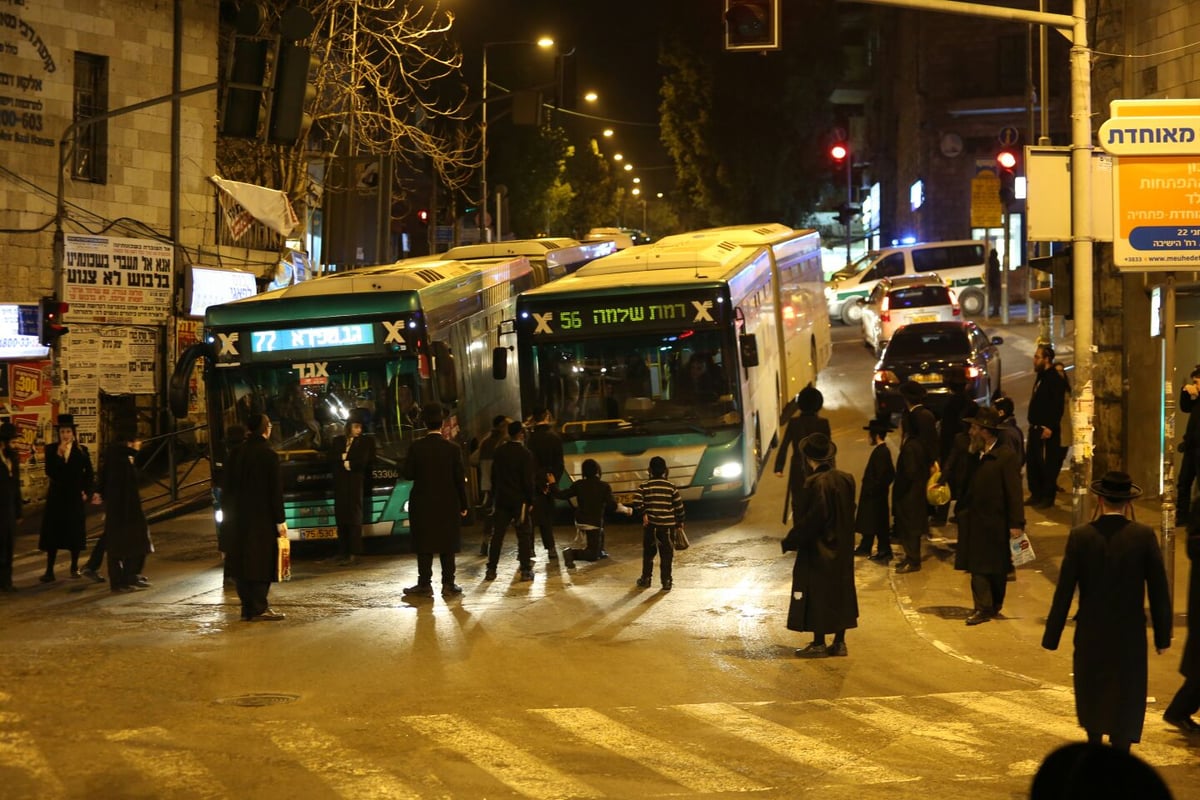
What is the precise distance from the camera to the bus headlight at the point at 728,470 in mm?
17531

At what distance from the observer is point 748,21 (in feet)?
41.9

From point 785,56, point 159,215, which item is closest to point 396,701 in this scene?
point 159,215

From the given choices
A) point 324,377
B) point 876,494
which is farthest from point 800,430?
point 324,377

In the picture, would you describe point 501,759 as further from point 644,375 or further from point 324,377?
point 644,375

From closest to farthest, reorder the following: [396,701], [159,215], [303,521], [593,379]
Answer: [396,701], [303,521], [593,379], [159,215]

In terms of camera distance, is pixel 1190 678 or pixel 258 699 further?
pixel 258 699

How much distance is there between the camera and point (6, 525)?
1485 centimetres

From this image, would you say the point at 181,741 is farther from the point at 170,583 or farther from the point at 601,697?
the point at 170,583

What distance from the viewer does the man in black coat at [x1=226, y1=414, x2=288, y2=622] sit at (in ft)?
41.3

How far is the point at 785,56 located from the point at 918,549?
4138 cm

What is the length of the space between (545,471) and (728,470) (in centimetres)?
277

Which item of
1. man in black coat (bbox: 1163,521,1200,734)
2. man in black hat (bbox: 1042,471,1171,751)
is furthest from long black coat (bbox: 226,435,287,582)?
man in black coat (bbox: 1163,521,1200,734)

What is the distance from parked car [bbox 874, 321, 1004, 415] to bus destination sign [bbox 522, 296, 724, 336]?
633cm

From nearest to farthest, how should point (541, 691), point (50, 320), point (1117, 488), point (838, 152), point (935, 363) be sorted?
point (1117, 488) < point (541, 691) < point (50, 320) < point (935, 363) < point (838, 152)
